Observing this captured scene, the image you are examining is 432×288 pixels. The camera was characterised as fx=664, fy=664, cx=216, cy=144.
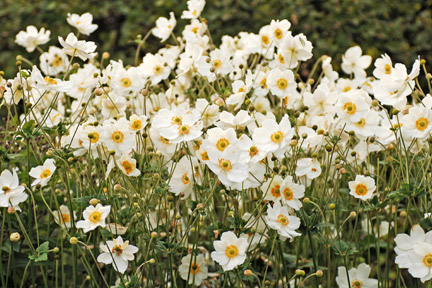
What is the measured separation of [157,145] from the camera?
5.55 feet

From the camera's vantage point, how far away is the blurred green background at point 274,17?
4367 mm

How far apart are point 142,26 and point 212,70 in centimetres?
283

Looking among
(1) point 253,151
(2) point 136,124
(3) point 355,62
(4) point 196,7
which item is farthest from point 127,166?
(3) point 355,62

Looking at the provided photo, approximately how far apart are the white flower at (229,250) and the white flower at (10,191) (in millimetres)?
484

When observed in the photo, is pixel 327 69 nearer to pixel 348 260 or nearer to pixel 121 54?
pixel 348 260

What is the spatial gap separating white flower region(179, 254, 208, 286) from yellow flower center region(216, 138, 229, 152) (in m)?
0.33

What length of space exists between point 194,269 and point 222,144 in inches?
15.8

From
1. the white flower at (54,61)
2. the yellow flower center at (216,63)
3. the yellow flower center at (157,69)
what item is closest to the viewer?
the yellow flower center at (216,63)

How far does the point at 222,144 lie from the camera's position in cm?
151

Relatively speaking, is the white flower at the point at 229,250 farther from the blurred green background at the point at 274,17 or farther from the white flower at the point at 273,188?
the blurred green background at the point at 274,17

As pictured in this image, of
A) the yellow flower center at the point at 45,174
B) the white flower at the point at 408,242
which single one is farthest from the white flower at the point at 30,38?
the white flower at the point at 408,242

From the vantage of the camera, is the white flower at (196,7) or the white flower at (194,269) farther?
the white flower at (196,7)

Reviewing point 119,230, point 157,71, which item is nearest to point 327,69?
point 157,71

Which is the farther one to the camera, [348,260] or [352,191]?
[348,260]
